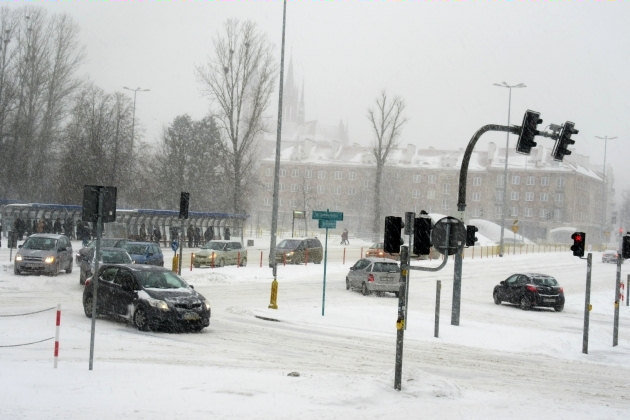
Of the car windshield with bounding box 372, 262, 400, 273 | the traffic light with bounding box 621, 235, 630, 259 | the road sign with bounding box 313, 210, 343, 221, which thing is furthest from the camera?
the car windshield with bounding box 372, 262, 400, 273

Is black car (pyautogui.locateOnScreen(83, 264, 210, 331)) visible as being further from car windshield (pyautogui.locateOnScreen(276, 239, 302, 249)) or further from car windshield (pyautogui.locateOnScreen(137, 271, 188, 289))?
car windshield (pyautogui.locateOnScreen(276, 239, 302, 249))

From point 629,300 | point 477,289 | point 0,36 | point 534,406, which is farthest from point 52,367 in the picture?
point 0,36

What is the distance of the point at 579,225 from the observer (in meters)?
128

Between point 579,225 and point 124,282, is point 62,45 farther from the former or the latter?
point 579,225

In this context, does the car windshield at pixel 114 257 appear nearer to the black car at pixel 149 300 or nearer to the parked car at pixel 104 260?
the parked car at pixel 104 260

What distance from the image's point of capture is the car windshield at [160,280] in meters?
17.7

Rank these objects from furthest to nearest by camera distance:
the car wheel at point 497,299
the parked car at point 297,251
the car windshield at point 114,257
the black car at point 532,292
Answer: the parked car at point 297,251
the car wheel at point 497,299
the black car at point 532,292
the car windshield at point 114,257

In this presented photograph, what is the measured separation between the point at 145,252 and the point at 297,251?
1092 centimetres

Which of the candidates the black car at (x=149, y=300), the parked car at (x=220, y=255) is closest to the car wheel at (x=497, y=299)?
the parked car at (x=220, y=255)

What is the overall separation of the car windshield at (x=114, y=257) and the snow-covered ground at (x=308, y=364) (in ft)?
4.79

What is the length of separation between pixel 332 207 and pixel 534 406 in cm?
12159

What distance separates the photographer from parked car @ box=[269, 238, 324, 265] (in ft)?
137

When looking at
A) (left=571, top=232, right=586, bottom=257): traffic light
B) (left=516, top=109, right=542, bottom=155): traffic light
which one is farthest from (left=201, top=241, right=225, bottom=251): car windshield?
(left=571, top=232, right=586, bottom=257): traffic light

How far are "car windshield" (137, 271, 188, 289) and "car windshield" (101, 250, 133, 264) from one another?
33.0 feet
